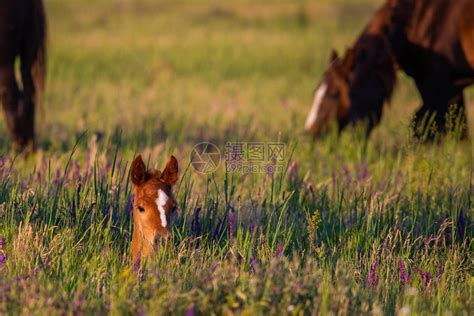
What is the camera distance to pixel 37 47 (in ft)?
25.5

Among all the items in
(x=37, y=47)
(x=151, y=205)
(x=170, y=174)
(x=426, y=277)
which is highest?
(x=37, y=47)

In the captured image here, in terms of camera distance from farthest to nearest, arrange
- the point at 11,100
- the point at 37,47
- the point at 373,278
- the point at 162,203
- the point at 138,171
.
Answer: the point at 37,47
the point at 11,100
the point at 373,278
the point at 138,171
the point at 162,203

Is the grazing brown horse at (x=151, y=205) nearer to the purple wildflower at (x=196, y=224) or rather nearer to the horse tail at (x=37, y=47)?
the purple wildflower at (x=196, y=224)

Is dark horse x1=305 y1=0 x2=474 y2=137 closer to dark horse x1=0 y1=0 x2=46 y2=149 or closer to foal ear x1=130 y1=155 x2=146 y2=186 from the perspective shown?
dark horse x1=0 y1=0 x2=46 y2=149

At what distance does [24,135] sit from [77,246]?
3671 millimetres

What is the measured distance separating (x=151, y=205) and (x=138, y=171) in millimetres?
246

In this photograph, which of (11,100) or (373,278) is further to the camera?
(11,100)

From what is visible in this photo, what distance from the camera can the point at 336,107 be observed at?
866cm

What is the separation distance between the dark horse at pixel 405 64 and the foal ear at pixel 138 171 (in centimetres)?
471

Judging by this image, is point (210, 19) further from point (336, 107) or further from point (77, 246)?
point (77, 246)

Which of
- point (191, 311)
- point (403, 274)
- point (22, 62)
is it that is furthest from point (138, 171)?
point (22, 62)

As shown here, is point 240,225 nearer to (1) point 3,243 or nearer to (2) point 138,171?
(2) point 138,171

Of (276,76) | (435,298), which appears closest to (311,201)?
(435,298)

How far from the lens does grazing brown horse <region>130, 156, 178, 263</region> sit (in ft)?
12.5
